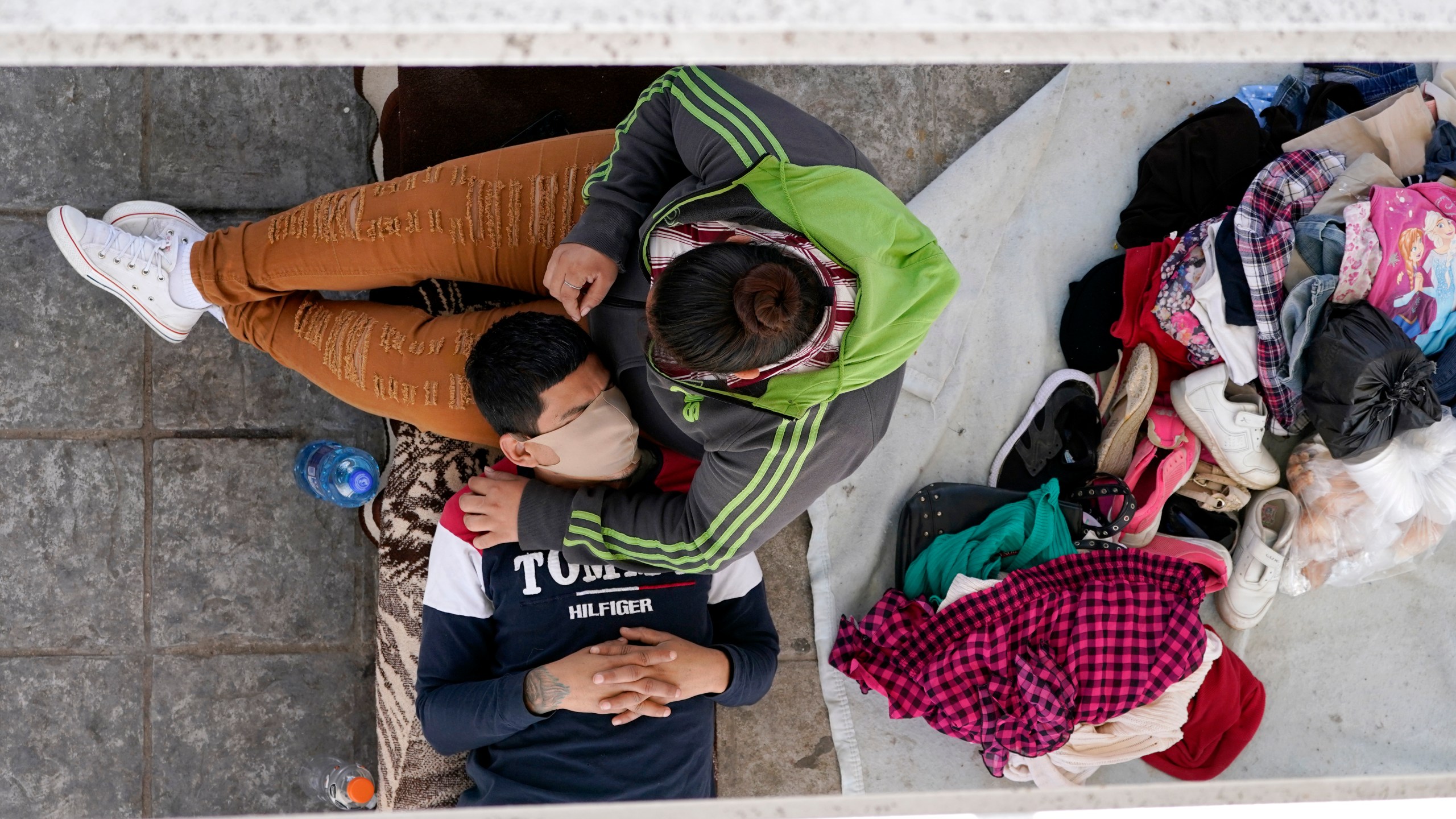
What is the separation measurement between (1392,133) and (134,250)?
11.8 feet

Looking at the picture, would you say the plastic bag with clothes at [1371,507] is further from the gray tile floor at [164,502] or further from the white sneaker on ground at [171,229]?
the white sneaker on ground at [171,229]

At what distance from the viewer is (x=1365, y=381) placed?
7.86ft

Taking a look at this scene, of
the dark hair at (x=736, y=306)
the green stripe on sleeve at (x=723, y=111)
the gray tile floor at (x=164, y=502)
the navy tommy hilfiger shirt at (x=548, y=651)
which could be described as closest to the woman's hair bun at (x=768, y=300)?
the dark hair at (x=736, y=306)

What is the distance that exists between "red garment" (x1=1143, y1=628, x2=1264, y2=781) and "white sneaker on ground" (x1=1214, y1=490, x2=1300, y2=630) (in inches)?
5.8

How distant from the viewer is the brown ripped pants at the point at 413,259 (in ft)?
7.41

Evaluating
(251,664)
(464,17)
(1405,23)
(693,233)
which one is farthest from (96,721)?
(1405,23)

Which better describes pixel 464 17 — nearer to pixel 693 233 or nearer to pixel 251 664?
pixel 693 233

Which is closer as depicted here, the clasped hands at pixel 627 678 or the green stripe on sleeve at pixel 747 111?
the green stripe on sleeve at pixel 747 111

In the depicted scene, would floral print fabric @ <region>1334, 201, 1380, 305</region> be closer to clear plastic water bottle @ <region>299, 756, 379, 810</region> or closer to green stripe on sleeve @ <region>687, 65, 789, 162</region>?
green stripe on sleeve @ <region>687, 65, 789, 162</region>

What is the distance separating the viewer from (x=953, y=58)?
2.43 ft

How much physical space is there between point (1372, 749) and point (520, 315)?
3.11 metres

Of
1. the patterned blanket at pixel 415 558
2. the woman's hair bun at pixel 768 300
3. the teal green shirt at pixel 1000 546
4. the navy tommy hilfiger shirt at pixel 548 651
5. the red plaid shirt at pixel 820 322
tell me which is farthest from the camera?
the teal green shirt at pixel 1000 546

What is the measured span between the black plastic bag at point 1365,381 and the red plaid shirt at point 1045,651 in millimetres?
567

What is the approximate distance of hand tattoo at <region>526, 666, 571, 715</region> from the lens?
2.16 meters
